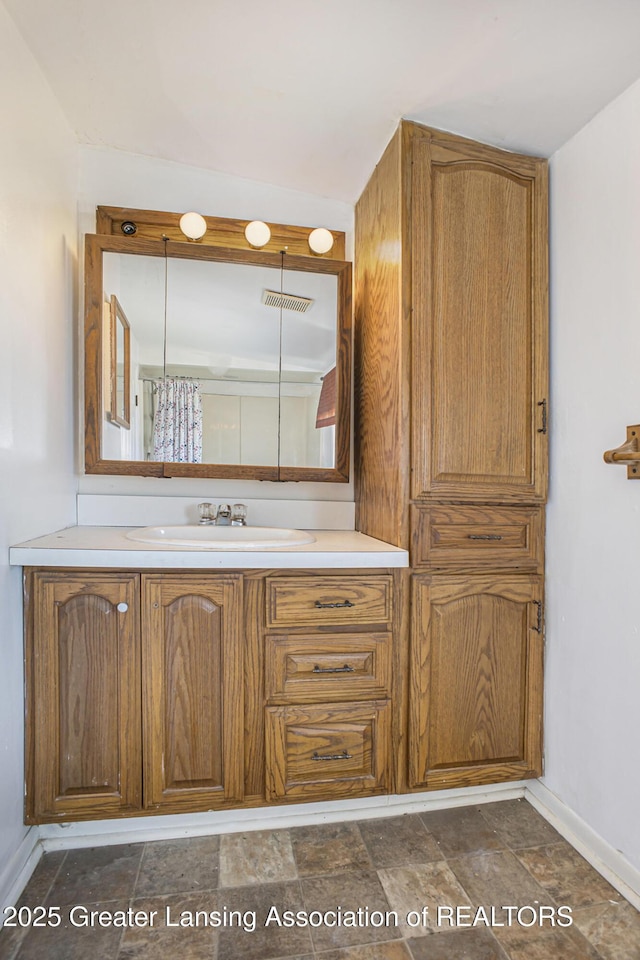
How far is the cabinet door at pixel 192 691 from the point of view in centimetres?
142

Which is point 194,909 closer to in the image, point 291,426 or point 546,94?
point 291,426

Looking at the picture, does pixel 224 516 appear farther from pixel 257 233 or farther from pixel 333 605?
pixel 257 233

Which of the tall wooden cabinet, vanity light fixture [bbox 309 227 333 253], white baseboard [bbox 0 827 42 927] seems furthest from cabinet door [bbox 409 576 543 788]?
vanity light fixture [bbox 309 227 333 253]

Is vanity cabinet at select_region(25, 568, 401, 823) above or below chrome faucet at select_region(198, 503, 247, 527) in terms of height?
below

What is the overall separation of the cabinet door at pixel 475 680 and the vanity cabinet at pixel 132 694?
1.85 feet

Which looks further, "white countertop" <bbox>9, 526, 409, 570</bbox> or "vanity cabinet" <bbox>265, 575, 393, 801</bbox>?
"vanity cabinet" <bbox>265, 575, 393, 801</bbox>

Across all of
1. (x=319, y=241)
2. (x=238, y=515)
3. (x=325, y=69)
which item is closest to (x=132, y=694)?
(x=238, y=515)

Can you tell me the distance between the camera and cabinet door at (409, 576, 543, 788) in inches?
61.6

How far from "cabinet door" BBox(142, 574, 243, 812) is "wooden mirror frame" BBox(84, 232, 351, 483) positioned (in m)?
0.57

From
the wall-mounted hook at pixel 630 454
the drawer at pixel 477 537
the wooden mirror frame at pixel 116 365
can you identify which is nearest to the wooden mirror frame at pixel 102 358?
the wooden mirror frame at pixel 116 365

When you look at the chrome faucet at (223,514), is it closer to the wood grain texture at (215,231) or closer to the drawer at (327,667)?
the drawer at (327,667)

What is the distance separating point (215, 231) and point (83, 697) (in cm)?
168

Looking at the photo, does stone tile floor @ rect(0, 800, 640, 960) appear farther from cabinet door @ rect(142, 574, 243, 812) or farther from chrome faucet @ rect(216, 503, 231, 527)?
chrome faucet @ rect(216, 503, 231, 527)

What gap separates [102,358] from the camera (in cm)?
182
